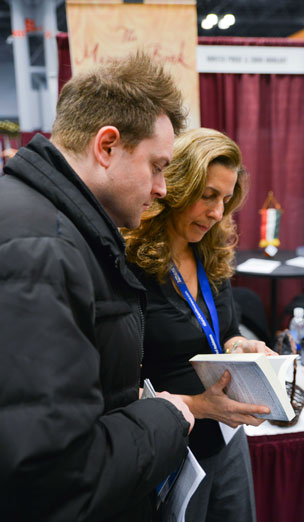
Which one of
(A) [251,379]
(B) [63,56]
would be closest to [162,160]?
(A) [251,379]

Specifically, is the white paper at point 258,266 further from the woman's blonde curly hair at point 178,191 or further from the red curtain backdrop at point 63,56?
the red curtain backdrop at point 63,56

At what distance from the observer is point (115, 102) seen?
0.65m

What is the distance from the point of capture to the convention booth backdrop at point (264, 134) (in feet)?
9.78

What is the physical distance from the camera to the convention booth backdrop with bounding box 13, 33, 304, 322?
2980 mm

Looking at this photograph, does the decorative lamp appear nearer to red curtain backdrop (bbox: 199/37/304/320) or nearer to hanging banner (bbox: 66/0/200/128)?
red curtain backdrop (bbox: 199/37/304/320)

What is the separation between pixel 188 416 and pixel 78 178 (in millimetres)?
484

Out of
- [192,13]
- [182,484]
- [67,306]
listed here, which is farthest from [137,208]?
[192,13]

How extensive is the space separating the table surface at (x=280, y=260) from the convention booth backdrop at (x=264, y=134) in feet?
0.66

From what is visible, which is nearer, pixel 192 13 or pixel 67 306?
pixel 67 306

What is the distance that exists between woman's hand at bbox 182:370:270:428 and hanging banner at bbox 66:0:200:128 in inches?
63.1

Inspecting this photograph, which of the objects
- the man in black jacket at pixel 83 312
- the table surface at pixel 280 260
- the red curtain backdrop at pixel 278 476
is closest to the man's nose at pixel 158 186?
the man in black jacket at pixel 83 312

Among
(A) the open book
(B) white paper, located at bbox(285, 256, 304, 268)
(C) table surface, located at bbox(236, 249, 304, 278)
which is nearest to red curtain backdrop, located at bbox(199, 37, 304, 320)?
(C) table surface, located at bbox(236, 249, 304, 278)

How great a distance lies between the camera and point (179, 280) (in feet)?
3.64

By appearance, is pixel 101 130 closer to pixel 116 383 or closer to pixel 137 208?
pixel 137 208
